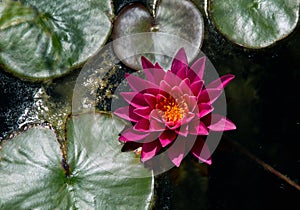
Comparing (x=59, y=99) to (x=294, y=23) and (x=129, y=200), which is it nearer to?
(x=129, y=200)

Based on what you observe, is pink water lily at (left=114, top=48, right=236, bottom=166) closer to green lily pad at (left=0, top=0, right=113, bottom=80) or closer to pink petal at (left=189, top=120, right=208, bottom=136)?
pink petal at (left=189, top=120, right=208, bottom=136)

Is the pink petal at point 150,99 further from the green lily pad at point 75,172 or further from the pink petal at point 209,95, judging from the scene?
the green lily pad at point 75,172

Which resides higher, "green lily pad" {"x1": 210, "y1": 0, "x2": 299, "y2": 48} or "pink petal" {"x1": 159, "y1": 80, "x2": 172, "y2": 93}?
"green lily pad" {"x1": 210, "y1": 0, "x2": 299, "y2": 48}

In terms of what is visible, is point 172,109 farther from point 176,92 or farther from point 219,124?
point 219,124

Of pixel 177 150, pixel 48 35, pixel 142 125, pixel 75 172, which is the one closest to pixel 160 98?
pixel 142 125

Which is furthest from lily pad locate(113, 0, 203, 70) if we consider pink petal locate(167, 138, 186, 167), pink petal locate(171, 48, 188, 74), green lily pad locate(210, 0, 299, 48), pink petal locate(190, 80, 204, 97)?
pink petal locate(167, 138, 186, 167)

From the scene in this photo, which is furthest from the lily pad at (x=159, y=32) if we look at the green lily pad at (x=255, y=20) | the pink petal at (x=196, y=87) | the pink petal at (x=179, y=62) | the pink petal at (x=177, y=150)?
the pink petal at (x=177, y=150)

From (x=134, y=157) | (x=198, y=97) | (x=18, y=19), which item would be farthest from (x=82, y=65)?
(x=198, y=97)
